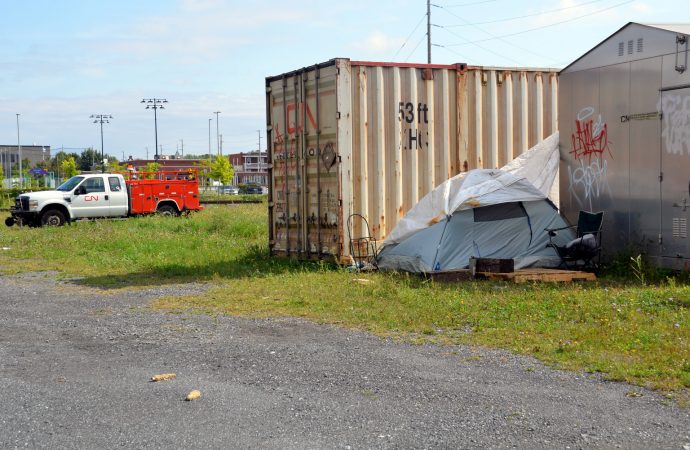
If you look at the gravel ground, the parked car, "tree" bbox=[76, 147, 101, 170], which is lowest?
the gravel ground

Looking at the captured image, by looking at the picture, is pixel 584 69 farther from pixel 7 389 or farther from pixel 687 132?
pixel 7 389

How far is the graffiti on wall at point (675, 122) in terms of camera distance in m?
10.5

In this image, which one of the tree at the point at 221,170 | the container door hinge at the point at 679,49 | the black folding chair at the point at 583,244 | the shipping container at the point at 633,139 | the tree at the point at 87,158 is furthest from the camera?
the tree at the point at 87,158

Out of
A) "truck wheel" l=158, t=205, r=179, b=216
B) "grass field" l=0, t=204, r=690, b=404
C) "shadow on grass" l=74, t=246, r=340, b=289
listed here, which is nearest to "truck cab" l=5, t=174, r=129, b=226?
"truck wheel" l=158, t=205, r=179, b=216

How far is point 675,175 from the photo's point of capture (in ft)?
35.1

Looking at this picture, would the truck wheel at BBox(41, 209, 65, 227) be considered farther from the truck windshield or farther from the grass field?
the grass field

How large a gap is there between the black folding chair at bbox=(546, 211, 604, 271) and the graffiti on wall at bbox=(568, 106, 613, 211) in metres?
A: 0.45

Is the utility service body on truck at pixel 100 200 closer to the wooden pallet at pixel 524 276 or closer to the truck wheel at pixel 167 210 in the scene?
the truck wheel at pixel 167 210

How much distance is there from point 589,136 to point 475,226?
7.98ft

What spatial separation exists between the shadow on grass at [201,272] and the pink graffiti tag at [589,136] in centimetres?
443

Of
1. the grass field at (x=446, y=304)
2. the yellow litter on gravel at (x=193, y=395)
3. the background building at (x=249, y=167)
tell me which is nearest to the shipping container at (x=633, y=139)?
the grass field at (x=446, y=304)

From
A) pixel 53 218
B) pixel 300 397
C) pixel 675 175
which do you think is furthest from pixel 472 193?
pixel 53 218

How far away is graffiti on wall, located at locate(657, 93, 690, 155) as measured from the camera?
10500 mm

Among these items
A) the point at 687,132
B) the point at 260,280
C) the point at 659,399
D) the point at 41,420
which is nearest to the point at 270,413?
the point at 41,420
